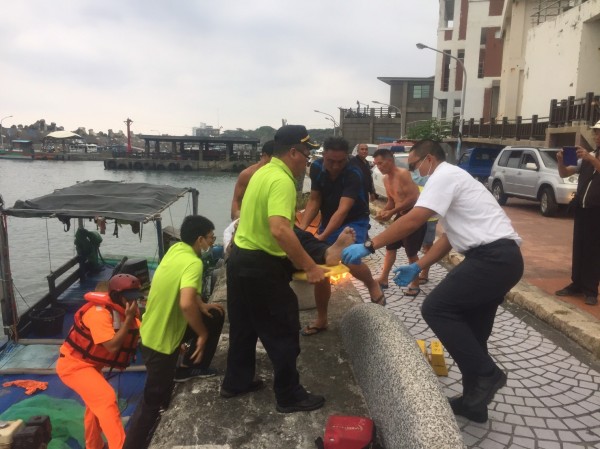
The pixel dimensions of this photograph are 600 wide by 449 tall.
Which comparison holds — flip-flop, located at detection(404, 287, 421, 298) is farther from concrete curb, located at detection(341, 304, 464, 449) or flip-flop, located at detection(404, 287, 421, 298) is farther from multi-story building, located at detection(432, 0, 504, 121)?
multi-story building, located at detection(432, 0, 504, 121)

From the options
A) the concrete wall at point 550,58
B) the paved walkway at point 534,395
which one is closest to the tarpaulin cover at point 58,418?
the paved walkway at point 534,395

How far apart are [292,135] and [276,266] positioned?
0.83m

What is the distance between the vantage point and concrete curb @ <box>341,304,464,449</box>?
2.12 meters

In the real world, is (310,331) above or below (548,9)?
below

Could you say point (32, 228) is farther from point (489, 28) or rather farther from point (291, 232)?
point (489, 28)

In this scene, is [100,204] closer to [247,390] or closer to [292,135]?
[247,390]

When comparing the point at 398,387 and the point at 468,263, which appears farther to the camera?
the point at 468,263

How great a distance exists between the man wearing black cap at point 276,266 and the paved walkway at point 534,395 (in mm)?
1163

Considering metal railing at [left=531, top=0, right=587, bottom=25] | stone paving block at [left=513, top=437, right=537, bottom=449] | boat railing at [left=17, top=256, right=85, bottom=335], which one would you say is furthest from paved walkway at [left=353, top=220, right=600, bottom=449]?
metal railing at [left=531, top=0, right=587, bottom=25]

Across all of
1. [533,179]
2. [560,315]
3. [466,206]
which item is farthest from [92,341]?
[533,179]

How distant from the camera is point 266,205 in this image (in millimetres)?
2814

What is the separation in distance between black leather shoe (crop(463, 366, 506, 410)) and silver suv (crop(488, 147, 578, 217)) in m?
9.34

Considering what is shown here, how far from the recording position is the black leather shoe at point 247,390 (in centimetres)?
322

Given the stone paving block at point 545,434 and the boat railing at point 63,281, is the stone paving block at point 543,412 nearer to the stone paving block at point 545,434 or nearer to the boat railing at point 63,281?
the stone paving block at point 545,434
